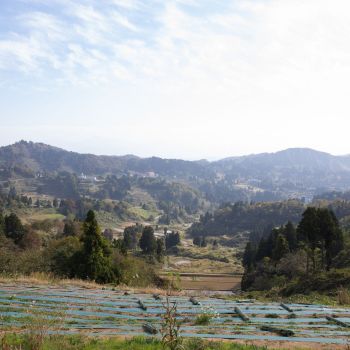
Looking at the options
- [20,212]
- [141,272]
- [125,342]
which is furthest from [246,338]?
[20,212]

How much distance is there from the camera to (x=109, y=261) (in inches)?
952

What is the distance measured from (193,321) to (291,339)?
2.27 m

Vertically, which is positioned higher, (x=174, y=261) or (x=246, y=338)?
(x=246, y=338)

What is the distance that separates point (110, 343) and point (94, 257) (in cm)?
1689

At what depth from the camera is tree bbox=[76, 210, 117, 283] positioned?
2284 cm

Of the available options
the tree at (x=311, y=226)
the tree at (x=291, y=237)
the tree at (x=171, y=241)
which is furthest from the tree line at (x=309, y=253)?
the tree at (x=171, y=241)

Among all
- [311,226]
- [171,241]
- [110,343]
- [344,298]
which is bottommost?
[171,241]

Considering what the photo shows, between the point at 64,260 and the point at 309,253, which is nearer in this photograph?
the point at 64,260

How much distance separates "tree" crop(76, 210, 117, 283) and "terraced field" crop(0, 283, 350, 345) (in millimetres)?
10520

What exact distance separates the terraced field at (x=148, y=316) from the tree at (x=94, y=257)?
10520mm

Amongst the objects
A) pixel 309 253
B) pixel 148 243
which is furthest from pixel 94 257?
pixel 148 243

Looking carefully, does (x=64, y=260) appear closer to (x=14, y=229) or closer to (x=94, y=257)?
(x=94, y=257)

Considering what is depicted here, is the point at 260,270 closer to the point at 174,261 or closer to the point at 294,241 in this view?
the point at 294,241

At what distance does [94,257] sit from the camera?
76.1 feet
